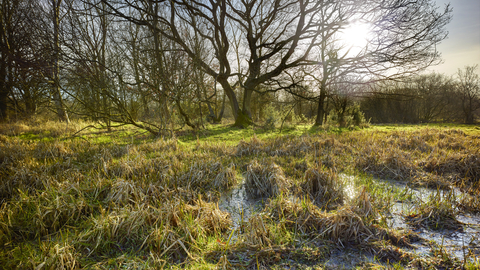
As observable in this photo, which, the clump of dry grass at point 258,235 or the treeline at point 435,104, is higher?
the treeline at point 435,104

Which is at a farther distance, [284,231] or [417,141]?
[417,141]

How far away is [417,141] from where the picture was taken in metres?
5.81

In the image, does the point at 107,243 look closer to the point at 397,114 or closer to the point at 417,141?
the point at 417,141

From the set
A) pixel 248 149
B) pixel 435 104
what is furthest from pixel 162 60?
pixel 435 104

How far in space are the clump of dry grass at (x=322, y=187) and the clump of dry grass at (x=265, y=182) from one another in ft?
1.08

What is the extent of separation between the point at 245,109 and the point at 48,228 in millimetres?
10338

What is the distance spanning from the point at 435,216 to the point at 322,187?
4.27ft

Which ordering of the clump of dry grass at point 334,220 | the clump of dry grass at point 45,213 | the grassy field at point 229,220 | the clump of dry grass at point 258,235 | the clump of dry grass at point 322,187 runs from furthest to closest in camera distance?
1. the clump of dry grass at point 322,187
2. the clump of dry grass at point 45,213
3. the clump of dry grass at point 334,220
4. the clump of dry grass at point 258,235
5. the grassy field at point 229,220

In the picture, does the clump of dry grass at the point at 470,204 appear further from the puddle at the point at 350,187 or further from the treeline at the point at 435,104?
the treeline at the point at 435,104

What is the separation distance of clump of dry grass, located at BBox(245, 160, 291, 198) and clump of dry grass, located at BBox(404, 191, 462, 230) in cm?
159

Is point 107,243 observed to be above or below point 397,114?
below

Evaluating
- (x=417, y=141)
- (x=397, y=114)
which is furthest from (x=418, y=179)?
(x=397, y=114)

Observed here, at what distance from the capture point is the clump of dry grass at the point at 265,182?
10.7ft

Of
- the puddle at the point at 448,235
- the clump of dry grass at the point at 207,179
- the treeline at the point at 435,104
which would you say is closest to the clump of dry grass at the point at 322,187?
the puddle at the point at 448,235
